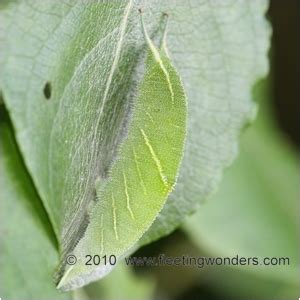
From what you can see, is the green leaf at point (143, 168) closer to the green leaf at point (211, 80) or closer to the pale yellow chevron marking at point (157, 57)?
the pale yellow chevron marking at point (157, 57)

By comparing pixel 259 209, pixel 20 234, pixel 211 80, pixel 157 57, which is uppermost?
pixel 157 57

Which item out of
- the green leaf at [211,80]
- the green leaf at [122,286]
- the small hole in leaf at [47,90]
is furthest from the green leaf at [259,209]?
the small hole in leaf at [47,90]

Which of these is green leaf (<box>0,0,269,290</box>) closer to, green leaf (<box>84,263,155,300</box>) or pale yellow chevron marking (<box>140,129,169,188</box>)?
pale yellow chevron marking (<box>140,129,169,188</box>)

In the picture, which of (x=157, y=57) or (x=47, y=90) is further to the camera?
(x=47, y=90)

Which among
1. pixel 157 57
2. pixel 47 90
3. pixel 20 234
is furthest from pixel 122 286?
pixel 157 57

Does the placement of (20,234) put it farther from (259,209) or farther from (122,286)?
(259,209)

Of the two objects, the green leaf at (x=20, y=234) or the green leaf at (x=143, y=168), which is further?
the green leaf at (x=20, y=234)
